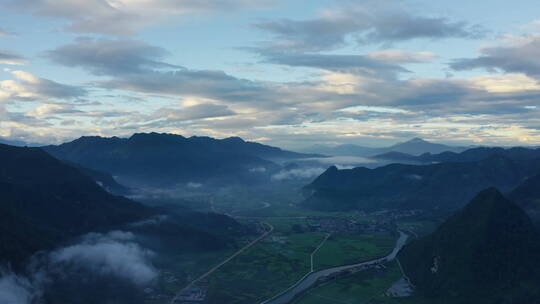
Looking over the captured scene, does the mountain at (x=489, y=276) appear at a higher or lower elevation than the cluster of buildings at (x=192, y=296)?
higher

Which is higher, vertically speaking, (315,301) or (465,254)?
(465,254)

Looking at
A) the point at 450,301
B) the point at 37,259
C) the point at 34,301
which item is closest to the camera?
the point at 34,301

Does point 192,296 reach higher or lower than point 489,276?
lower

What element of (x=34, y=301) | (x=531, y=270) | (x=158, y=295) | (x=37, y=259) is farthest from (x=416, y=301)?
(x=37, y=259)

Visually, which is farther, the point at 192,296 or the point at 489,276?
the point at 192,296

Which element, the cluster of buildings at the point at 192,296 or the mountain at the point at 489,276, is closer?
the mountain at the point at 489,276

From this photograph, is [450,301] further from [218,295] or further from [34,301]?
[34,301]

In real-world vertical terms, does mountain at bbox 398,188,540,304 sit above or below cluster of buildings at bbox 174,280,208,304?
above

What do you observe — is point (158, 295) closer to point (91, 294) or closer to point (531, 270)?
point (91, 294)

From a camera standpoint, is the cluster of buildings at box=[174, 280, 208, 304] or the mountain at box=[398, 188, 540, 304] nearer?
the mountain at box=[398, 188, 540, 304]

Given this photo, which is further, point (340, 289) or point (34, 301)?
point (340, 289)

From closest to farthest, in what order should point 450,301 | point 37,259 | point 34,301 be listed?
point 34,301
point 450,301
point 37,259
